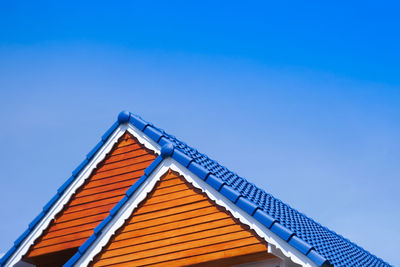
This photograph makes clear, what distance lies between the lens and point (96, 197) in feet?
44.4

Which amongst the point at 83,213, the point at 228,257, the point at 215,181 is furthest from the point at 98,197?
the point at 228,257

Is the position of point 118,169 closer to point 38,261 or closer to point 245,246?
point 38,261

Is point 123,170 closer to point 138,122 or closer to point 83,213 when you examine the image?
point 138,122

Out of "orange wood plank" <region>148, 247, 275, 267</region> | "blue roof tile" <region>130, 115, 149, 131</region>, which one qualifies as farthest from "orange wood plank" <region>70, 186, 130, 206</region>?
"orange wood plank" <region>148, 247, 275, 267</region>

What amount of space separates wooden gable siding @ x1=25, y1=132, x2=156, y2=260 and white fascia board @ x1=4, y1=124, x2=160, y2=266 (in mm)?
107

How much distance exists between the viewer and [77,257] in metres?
11.0

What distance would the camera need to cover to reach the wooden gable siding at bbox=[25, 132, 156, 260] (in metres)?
13.2

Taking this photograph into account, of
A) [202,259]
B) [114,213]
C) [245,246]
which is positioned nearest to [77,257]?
[114,213]

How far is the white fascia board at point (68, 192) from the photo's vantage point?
13594 mm

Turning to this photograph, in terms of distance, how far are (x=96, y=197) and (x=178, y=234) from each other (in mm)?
3631

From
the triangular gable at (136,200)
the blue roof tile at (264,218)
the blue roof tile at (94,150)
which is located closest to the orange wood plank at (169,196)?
the triangular gable at (136,200)

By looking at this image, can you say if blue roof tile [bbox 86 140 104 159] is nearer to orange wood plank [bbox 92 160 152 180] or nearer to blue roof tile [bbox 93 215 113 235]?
orange wood plank [bbox 92 160 152 180]

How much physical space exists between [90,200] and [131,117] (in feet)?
8.05

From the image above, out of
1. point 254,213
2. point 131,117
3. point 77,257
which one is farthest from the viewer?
point 131,117
